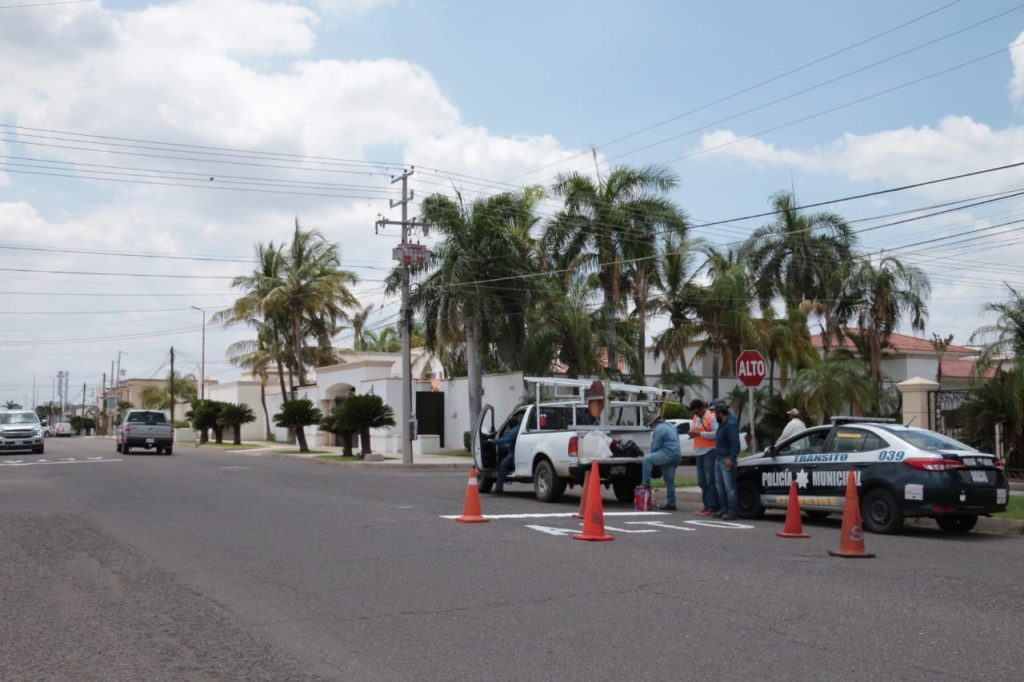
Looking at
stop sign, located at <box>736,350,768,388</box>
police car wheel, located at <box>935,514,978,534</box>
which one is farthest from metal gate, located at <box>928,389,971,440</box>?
police car wheel, located at <box>935,514,978,534</box>

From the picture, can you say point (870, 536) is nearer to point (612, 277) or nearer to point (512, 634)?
point (512, 634)

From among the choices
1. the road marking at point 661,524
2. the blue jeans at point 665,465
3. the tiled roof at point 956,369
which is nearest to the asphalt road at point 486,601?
the road marking at point 661,524

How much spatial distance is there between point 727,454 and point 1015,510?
14.4 ft

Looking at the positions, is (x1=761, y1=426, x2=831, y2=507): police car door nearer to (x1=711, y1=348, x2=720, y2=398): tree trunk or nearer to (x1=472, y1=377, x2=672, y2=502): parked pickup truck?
(x1=472, y1=377, x2=672, y2=502): parked pickup truck

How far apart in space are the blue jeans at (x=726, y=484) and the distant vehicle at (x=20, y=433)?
32211 millimetres

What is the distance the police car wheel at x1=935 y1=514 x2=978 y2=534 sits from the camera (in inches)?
534

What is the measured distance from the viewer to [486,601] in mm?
8289

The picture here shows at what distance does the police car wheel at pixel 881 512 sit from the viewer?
13.0 metres

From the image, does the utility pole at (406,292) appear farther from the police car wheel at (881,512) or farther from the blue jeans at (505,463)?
the police car wheel at (881,512)

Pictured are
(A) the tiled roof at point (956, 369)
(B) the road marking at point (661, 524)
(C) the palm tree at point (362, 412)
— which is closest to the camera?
(B) the road marking at point (661, 524)

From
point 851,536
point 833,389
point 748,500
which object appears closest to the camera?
point 851,536

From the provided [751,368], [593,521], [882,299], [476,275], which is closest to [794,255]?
[882,299]

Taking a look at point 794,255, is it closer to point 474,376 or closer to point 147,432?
point 474,376

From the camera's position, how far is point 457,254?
115 ft
